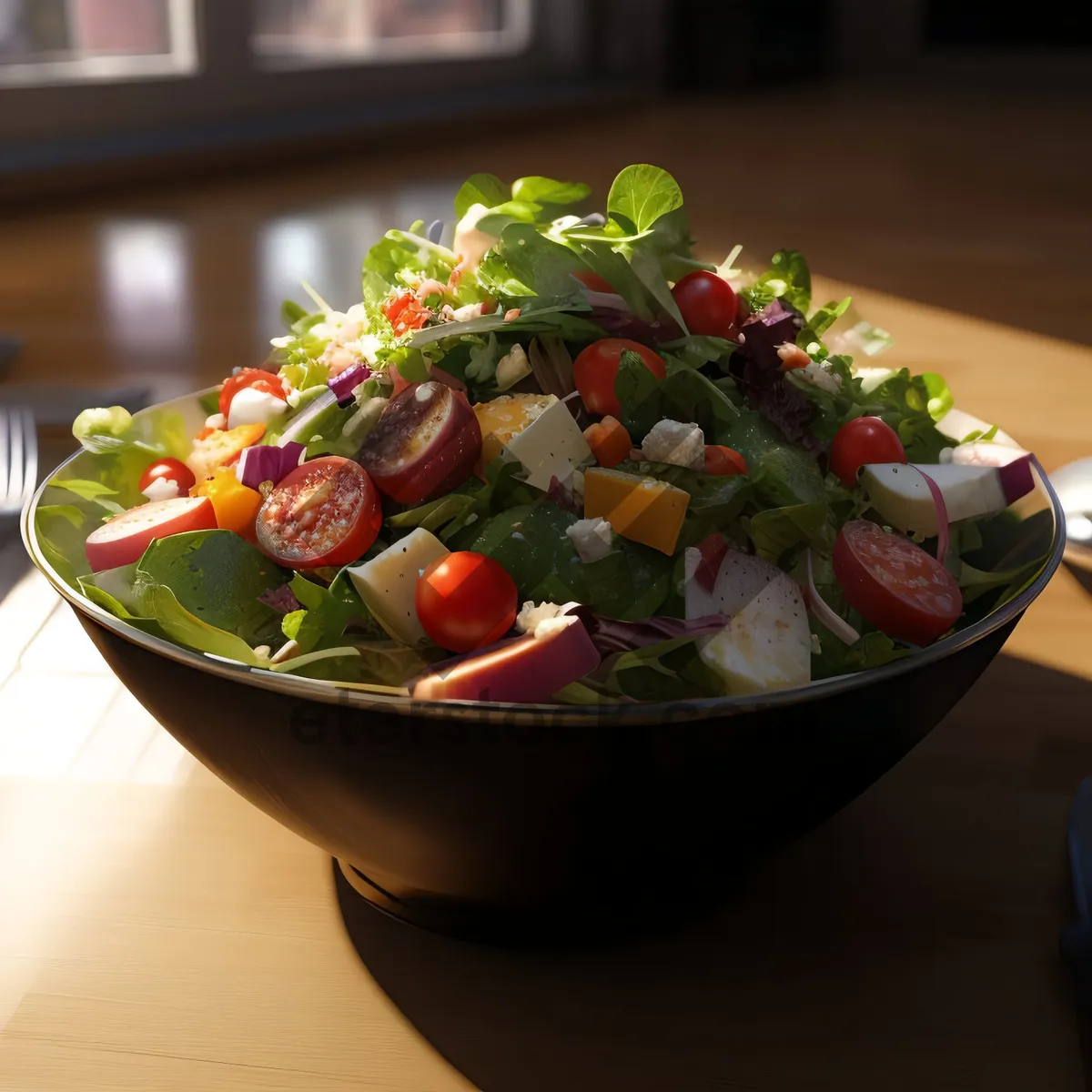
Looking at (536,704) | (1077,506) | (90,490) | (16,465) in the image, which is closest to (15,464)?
(16,465)

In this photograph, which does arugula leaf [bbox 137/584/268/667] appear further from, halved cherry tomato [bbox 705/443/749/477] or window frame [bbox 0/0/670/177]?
window frame [bbox 0/0/670/177]

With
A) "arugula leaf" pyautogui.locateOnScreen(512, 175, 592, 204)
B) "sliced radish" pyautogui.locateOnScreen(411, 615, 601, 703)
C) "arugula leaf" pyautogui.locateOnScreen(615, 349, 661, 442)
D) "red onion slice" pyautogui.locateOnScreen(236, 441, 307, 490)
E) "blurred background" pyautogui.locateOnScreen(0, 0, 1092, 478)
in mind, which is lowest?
"blurred background" pyautogui.locateOnScreen(0, 0, 1092, 478)

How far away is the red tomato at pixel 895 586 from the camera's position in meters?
0.71

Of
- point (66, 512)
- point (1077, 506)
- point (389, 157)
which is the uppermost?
point (66, 512)

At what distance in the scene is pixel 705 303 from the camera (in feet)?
2.83

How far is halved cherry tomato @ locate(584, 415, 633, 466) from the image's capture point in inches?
30.0

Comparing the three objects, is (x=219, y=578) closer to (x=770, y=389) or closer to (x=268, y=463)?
(x=268, y=463)

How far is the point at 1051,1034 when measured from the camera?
745 millimetres

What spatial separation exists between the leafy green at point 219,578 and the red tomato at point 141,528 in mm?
26

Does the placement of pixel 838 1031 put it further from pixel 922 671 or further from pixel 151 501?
pixel 151 501

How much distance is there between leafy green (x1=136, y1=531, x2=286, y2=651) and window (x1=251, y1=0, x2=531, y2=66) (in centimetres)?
342

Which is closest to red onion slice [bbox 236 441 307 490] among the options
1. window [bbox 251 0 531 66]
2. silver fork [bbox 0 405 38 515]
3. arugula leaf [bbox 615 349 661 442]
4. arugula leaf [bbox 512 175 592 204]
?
arugula leaf [bbox 615 349 661 442]

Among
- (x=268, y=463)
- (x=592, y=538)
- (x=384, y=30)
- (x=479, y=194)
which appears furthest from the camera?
(x=384, y=30)

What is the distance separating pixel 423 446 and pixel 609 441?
0.36 ft
